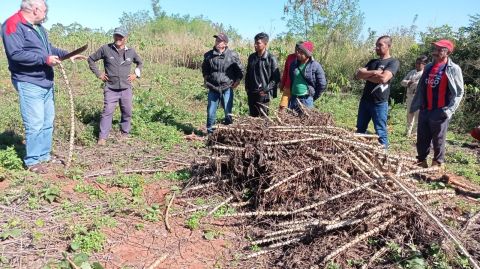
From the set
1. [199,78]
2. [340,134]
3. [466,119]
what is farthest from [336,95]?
[340,134]

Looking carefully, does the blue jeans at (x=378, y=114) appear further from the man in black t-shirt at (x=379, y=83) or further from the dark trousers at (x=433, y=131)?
the dark trousers at (x=433, y=131)

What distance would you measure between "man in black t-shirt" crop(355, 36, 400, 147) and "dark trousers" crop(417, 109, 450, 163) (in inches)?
21.5

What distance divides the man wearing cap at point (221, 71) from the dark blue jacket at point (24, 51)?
8.78 feet

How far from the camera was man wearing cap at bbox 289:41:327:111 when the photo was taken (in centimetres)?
557

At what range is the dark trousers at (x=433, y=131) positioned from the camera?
5.17 metres

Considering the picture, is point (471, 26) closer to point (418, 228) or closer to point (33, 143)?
point (418, 228)

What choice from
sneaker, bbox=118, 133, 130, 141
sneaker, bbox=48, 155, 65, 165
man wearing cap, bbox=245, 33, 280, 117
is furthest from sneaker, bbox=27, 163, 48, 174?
man wearing cap, bbox=245, 33, 280, 117

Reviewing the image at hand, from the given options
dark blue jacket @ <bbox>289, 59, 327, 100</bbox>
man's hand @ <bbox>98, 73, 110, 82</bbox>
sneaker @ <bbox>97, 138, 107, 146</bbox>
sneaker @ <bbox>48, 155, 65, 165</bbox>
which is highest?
dark blue jacket @ <bbox>289, 59, 327, 100</bbox>

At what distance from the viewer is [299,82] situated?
5680 mm

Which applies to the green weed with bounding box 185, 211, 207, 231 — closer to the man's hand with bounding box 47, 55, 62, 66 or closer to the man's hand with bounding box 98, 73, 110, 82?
the man's hand with bounding box 47, 55, 62, 66

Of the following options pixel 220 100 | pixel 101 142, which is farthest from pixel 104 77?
pixel 220 100

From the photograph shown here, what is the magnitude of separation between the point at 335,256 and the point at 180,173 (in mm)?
2501

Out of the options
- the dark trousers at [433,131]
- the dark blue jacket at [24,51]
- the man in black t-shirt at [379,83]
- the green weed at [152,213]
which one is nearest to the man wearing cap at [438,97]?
the dark trousers at [433,131]

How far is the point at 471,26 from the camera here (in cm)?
1170
